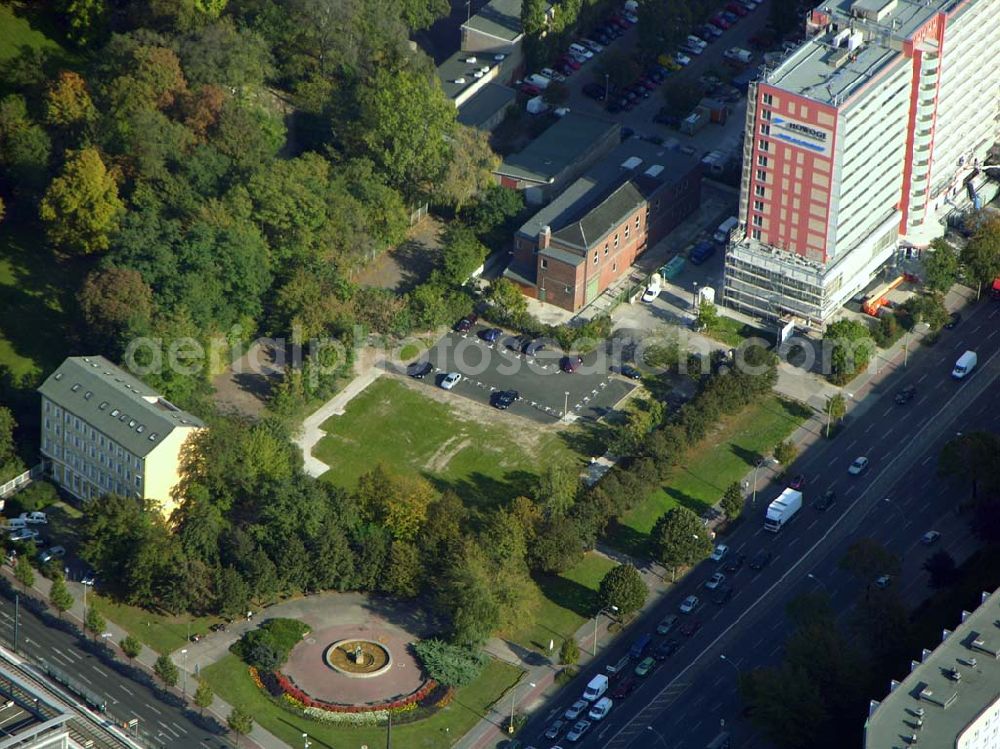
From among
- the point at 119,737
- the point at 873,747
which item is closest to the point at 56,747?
the point at 119,737

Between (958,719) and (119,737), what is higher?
(958,719)

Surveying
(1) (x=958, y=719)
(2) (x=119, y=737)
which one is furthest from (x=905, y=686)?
(2) (x=119, y=737)

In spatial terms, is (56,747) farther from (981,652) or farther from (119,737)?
(981,652)

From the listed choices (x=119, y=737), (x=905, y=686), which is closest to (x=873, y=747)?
(x=905, y=686)

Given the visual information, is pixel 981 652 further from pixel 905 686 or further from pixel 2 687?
pixel 2 687

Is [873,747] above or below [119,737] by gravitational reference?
above
